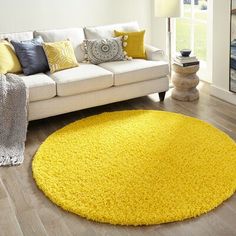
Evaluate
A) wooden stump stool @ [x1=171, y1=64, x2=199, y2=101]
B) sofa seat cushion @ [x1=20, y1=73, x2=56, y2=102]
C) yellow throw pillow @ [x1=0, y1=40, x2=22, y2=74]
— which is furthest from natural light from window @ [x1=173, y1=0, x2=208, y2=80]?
yellow throw pillow @ [x1=0, y1=40, x2=22, y2=74]

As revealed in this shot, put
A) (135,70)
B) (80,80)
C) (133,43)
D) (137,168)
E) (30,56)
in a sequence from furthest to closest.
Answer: (133,43) < (135,70) < (30,56) < (80,80) < (137,168)

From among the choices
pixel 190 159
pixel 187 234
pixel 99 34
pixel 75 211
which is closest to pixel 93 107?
pixel 99 34

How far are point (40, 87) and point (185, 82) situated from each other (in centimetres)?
154

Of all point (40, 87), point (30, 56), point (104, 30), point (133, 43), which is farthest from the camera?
point (104, 30)

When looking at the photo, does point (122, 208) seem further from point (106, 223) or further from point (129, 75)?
point (129, 75)

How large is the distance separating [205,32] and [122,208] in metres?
2.97

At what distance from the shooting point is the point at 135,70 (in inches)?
156

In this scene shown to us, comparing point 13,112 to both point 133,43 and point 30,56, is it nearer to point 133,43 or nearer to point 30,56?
point 30,56

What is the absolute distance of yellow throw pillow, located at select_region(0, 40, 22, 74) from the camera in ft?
12.2

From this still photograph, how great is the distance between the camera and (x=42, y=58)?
12.8 feet

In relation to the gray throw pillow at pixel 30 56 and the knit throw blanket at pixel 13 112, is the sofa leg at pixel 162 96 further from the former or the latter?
the knit throw blanket at pixel 13 112

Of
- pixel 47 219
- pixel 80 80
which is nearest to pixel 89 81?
pixel 80 80

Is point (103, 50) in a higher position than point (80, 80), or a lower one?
higher

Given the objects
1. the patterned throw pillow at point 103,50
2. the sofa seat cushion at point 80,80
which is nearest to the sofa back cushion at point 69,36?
the patterned throw pillow at point 103,50
